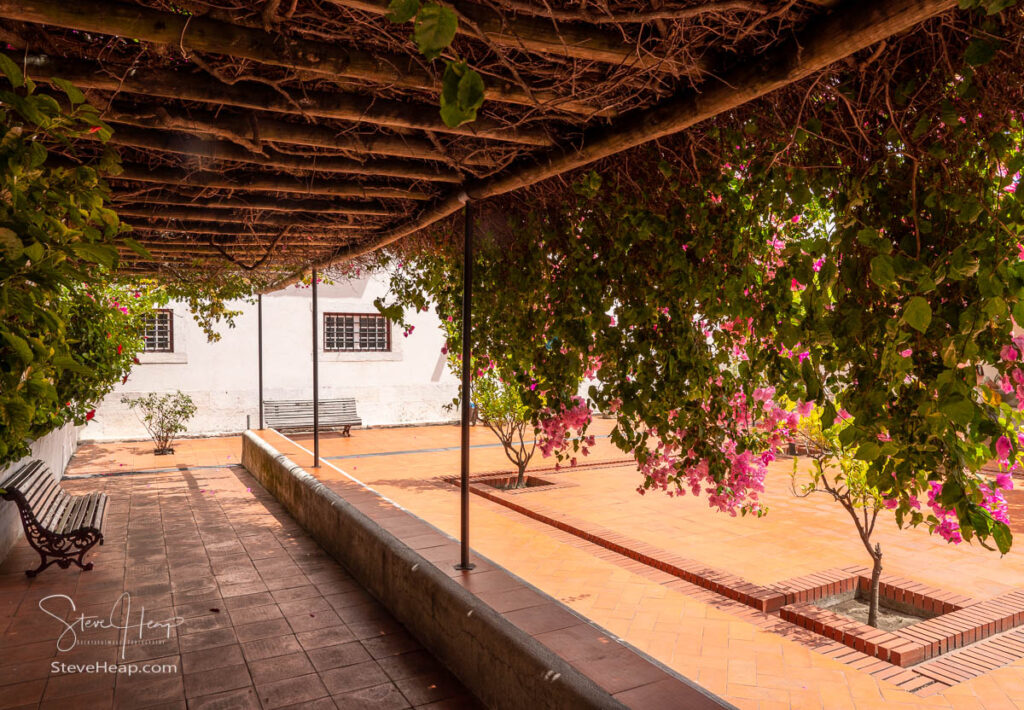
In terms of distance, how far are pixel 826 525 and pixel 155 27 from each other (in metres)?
6.86

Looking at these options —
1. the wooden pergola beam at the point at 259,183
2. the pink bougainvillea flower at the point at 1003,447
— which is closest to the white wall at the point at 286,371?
the wooden pergola beam at the point at 259,183

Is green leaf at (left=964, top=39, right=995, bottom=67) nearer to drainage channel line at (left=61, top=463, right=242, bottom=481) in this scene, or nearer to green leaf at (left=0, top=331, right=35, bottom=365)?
green leaf at (left=0, top=331, right=35, bottom=365)

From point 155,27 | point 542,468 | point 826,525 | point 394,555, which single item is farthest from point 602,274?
point 542,468

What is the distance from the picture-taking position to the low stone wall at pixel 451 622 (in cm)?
237

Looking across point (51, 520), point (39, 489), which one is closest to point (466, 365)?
point (51, 520)

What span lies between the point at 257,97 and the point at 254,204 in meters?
1.68

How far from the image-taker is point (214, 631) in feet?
12.6

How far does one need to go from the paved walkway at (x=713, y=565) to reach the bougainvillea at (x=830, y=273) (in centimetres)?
117

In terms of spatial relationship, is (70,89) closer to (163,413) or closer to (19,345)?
(19,345)

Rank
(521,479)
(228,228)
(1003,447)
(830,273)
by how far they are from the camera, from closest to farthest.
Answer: (1003,447) → (830,273) → (228,228) → (521,479)

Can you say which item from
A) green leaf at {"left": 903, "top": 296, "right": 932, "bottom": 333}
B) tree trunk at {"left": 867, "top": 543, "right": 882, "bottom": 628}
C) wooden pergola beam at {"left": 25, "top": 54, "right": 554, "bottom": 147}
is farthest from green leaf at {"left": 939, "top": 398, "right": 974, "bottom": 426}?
tree trunk at {"left": 867, "top": 543, "right": 882, "bottom": 628}

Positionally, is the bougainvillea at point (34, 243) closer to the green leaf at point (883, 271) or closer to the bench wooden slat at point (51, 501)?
the green leaf at point (883, 271)

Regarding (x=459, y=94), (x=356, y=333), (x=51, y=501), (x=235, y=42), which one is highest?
(x=235, y=42)
